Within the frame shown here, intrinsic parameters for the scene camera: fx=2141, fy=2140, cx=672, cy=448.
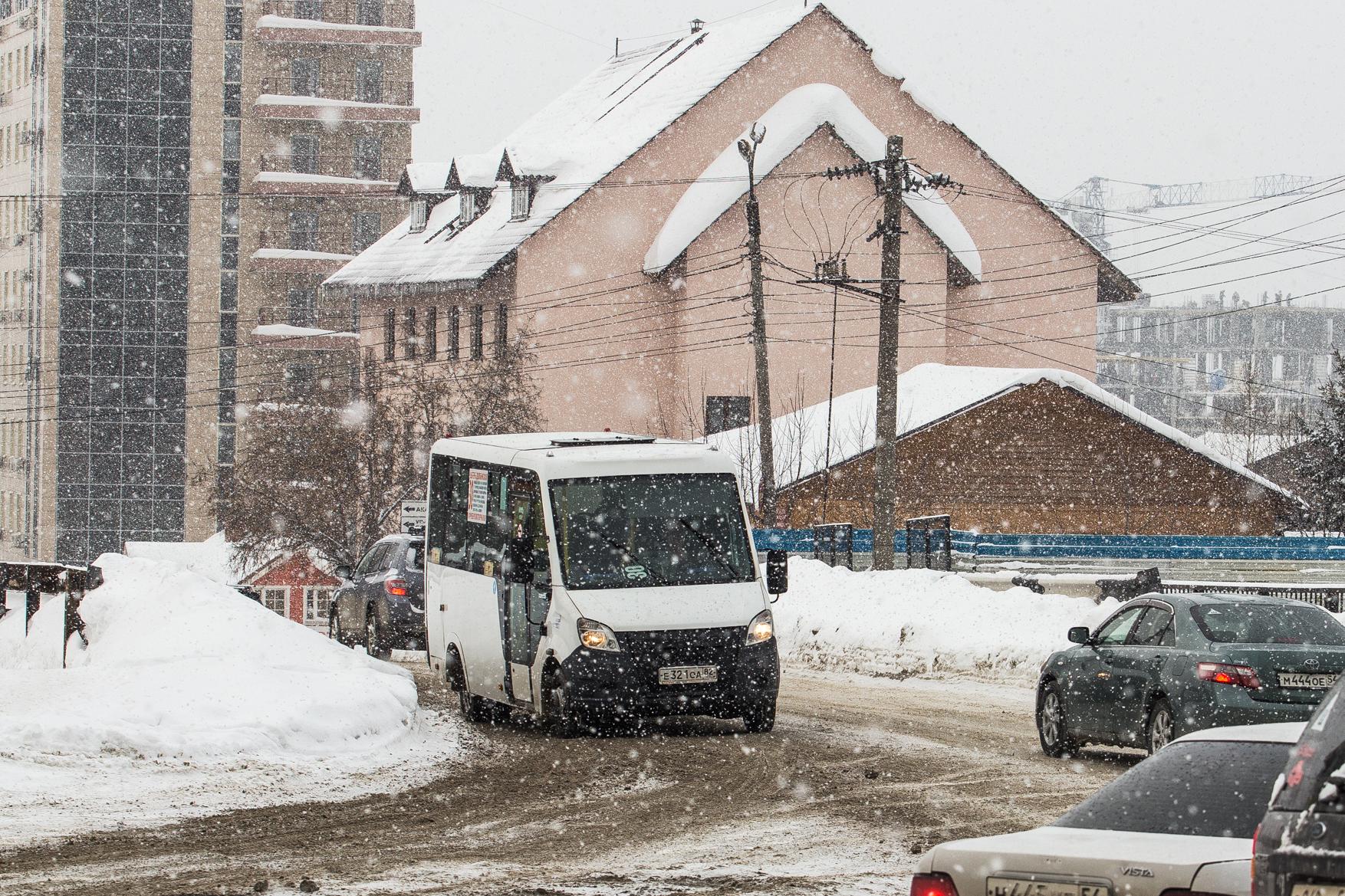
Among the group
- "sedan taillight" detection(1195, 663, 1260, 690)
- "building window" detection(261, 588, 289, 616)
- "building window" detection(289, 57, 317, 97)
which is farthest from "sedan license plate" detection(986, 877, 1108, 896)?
"building window" detection(289, 57, 317, 97)

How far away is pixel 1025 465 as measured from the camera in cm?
5434

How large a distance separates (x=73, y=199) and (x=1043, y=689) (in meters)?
92.2

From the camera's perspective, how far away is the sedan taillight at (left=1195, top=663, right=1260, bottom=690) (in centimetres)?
1484

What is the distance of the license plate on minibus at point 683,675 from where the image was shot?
17.8 meters

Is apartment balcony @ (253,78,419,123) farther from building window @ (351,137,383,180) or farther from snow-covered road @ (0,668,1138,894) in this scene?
snow-covered road @ (0,668,1138,894)

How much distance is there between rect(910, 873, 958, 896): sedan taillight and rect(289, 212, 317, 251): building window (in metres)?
94.8

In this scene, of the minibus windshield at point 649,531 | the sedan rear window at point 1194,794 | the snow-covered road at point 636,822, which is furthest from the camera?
the minibus windshield at point 649,531

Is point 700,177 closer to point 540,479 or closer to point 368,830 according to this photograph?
point 540,479

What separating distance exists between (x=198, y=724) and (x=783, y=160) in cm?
4912

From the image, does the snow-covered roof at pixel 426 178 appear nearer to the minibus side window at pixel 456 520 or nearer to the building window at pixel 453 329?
the building window at pixel 453 329

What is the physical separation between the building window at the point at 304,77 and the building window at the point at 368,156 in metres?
3.32

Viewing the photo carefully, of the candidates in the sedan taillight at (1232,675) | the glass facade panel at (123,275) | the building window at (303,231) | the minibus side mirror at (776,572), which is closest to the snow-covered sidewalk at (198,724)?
the minibus side mirror at (776,572)

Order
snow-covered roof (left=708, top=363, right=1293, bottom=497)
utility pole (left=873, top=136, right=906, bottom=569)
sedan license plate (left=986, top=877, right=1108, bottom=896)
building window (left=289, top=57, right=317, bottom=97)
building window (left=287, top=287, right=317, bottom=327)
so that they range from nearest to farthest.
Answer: sedan license plate (left=986, top=877, right=1108, bottom=896) < utility pole (left=873, top=136, right=906, bottom=569) < snow-covered roof (left=708, top=363, right=1293, bottom=497) < building window (left=287, top=287, right=317, bottom=327) < building window (left=289, top=57, right=317, bottom=97)

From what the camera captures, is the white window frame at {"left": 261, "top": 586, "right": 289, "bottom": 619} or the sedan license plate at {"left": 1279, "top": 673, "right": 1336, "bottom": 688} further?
the white window frame at {"left": 261, "top": 586, "right": 289, "bottom": 619}
